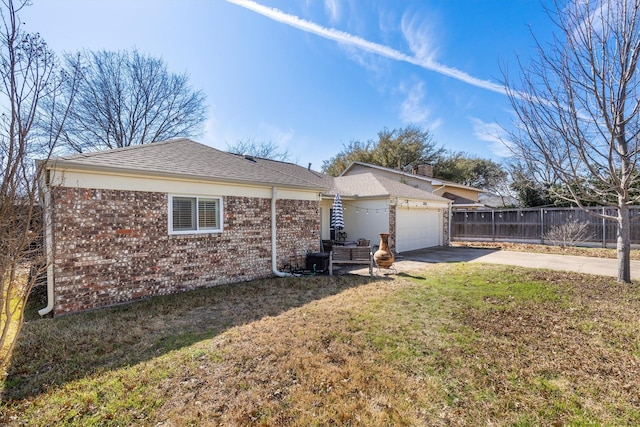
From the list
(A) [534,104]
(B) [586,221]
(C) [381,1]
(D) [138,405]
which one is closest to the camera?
(D) [138,405]

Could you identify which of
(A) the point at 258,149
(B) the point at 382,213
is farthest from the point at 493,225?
(A) the point at 258,149

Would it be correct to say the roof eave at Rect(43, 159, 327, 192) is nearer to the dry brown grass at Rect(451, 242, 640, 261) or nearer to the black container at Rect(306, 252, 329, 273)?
the black container at Rect(306, 252, 329, 273)

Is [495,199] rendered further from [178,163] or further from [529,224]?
[178,163]

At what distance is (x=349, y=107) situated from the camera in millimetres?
18609

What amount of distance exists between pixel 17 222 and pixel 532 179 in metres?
11.4

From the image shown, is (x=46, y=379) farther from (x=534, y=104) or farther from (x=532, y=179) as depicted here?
(x=532, y=179)

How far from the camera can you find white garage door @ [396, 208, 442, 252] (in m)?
14.3

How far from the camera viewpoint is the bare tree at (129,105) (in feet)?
64.8

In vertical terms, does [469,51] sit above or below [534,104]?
above

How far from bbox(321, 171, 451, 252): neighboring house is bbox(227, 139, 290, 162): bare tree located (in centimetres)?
1894

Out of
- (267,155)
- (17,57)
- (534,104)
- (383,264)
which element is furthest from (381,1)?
(267,155)

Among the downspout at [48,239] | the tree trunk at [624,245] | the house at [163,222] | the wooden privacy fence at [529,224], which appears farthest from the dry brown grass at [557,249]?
the downspout at [48,239]

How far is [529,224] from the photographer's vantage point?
17406mm

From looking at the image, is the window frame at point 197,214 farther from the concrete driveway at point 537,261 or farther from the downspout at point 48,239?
the concrete driveway at point 537,261
